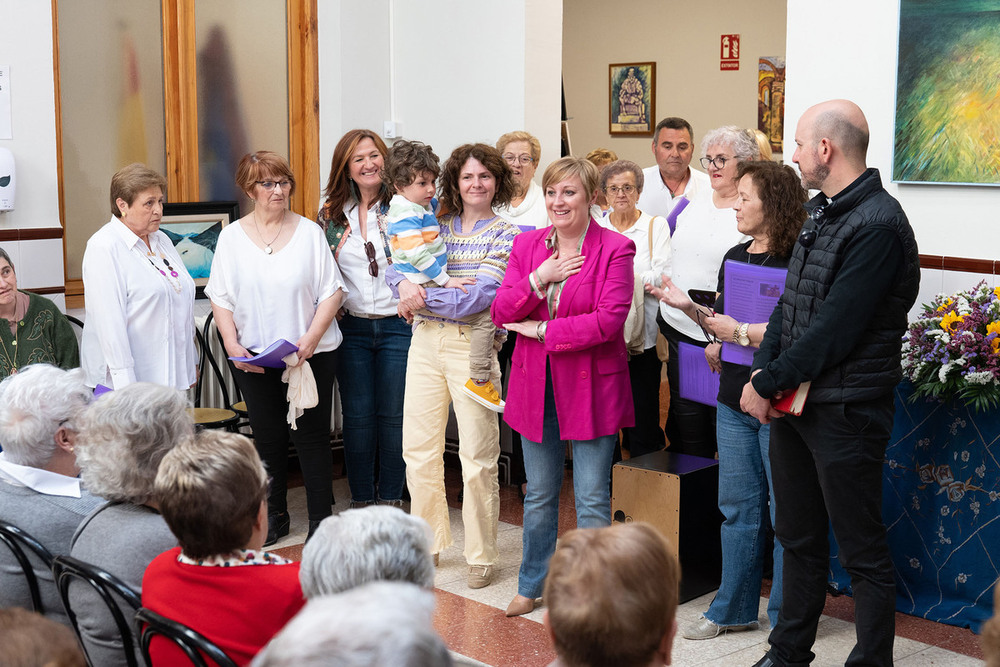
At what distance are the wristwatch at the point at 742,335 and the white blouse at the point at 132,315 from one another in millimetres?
2268

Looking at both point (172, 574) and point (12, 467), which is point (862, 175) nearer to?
point (172, 574)

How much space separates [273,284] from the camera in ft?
14.4

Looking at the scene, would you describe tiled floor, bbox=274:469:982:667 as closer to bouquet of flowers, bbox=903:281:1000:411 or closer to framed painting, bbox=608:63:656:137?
bouquet of flowers, bbox=903:281:1000:411

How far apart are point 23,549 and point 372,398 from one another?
8.29 ft

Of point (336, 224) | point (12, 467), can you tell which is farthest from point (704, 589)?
point (12, 467)

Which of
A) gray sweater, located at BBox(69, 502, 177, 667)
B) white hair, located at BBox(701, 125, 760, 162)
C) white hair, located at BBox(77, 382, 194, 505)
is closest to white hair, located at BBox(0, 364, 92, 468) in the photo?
white hair, located at BBox(77, 382, 194, 505)

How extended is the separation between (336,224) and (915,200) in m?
2.41

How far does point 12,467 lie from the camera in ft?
8.11

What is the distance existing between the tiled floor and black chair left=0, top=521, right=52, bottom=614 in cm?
150

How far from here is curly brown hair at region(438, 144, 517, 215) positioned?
3.97 metres

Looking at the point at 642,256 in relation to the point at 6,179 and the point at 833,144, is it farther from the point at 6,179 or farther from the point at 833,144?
the point at 6,179

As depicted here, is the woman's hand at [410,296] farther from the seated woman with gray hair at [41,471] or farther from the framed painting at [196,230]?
the framed painting at [196,230]

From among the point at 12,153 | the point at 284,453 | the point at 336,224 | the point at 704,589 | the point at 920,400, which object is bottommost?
the point at 704,589

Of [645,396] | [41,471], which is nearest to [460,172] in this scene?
[645,396]
